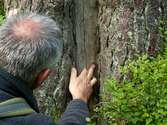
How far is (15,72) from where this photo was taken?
3.32 metres

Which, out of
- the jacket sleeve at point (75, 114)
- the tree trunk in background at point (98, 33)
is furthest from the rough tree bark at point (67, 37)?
the jacket sleeve at point (75, 114)

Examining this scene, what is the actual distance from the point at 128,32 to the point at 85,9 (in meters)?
0.50

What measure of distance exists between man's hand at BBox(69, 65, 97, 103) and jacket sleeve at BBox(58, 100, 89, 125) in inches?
17.0

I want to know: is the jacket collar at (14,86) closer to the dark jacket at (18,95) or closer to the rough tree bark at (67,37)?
the dark jacket at (18,95)

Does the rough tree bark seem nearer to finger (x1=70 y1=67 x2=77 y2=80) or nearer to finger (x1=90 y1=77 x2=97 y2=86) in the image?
finger (x1=70 y1=67 x2=77 y2=80)

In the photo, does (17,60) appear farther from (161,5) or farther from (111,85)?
(161,5)

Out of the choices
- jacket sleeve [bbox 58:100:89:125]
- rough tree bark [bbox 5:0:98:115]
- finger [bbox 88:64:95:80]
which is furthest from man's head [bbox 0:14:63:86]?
finger [bbox 88:64:95:80]

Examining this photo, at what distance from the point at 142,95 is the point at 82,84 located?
65cm

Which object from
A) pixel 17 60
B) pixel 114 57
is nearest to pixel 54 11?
pixel 114 57

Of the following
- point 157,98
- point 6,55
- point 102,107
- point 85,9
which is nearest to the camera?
point 6,55

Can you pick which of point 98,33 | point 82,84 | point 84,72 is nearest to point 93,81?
point 84,72

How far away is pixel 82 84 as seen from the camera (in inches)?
187

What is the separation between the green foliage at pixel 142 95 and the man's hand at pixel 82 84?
10.0 inches

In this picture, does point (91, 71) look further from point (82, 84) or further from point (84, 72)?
point (82, 84)
